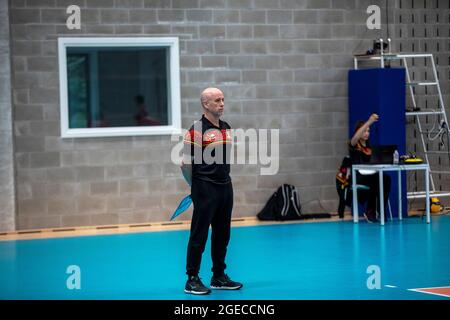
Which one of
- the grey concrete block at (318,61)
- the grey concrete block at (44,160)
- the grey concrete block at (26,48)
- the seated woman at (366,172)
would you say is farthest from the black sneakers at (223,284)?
the grey concrete block at (318,61)

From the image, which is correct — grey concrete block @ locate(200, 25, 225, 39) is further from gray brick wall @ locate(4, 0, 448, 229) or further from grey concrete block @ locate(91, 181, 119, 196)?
grey concrete block @ locate(91, 181, 119, 196)

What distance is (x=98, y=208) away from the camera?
12.8 meters

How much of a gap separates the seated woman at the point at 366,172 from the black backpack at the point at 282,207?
1.10 m

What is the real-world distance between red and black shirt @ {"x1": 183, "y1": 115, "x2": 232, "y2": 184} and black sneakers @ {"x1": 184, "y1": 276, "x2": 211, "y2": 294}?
87cm

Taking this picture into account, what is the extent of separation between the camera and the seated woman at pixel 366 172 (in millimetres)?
12539

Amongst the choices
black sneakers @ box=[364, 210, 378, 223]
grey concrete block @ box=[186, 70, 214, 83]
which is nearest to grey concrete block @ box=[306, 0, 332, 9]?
grey concrete block @ box=[186, 70, 214, 83]

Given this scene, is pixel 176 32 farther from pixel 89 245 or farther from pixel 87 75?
pixel 89 245

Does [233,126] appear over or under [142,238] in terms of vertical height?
A: over

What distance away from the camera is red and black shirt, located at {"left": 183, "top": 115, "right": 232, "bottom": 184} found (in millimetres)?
7633

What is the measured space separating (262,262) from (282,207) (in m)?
3.81

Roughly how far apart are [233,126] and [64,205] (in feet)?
9.04

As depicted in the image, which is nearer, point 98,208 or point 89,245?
point 89,245

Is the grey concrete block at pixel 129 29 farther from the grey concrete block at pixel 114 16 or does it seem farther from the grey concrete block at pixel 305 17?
the grey concrete block at pixel 305 17
